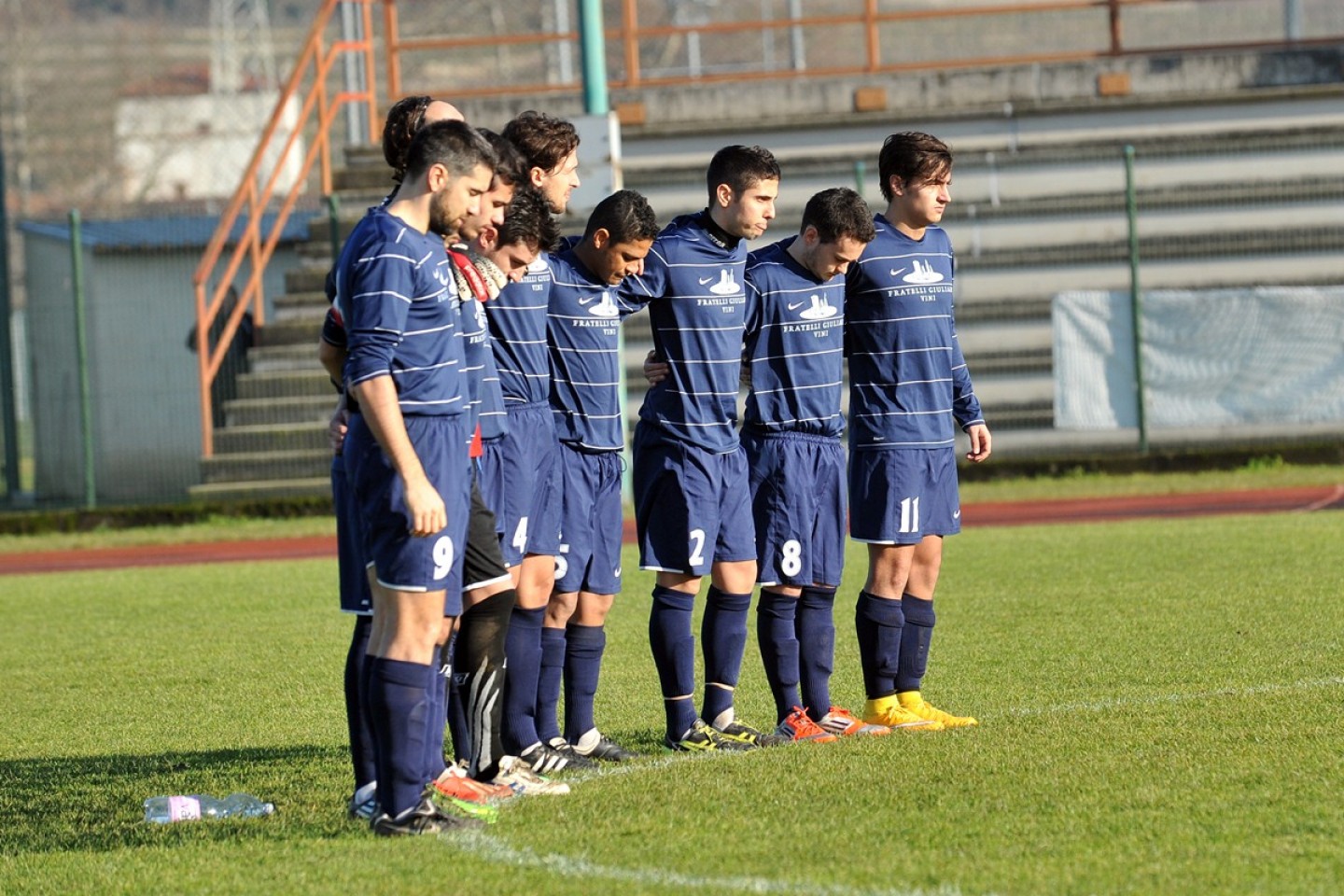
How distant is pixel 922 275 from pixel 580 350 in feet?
4.31

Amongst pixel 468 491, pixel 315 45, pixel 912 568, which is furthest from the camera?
pixel 315 45

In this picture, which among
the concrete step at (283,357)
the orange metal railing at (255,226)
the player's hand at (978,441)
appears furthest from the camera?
the concrete step at (283,357)

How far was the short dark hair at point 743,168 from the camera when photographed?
21.3 feet

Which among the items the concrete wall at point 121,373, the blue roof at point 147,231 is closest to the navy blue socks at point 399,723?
the concrete wall at point 121,373

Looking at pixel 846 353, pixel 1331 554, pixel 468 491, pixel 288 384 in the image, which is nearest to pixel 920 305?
pixel 846 353

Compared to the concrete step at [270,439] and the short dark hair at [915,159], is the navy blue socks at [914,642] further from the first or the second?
the concrete step at [270,439]

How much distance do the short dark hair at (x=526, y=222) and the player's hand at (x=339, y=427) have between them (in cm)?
92

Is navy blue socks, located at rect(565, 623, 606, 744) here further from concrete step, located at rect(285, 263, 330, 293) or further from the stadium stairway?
concrete step, located at rect(285, 263, 330, 293)

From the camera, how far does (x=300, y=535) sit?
1639 cm

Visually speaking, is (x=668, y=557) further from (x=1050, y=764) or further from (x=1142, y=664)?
(x=1142, y=664)

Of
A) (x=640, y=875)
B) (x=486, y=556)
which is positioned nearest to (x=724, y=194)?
(x=486, y=556)

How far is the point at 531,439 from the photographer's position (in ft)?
20.4

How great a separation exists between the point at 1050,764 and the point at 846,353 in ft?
6.70

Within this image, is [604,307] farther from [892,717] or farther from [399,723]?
[399,723]
